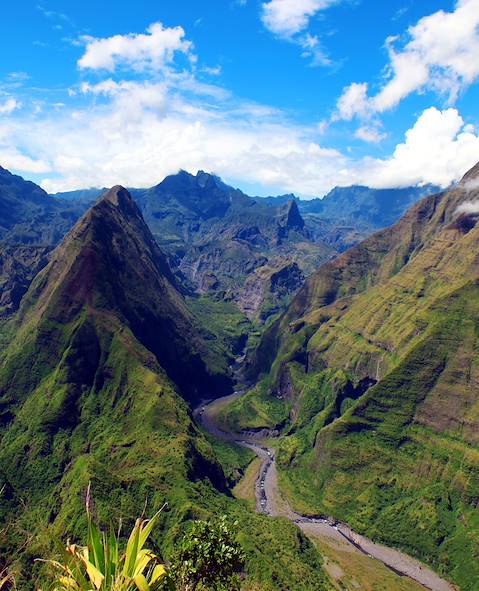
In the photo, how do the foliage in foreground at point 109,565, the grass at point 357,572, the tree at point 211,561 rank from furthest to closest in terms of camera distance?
the grass at point 357,572, the tree at point 211,561, the foliage in foreground at point 109,565

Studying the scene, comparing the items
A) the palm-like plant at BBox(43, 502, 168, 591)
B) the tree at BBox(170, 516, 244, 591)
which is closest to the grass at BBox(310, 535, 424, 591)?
the tree at BBox(170, 516, 244, 591)

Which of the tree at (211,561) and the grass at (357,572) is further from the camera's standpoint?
the grass at (357,572)

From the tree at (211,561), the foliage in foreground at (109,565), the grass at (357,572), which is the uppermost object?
the foliage in foreground at (109,565)

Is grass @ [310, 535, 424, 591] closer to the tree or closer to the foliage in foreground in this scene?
the tree

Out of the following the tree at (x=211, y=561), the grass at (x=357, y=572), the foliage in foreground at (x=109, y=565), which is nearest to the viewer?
the foliage in foreground at (x=109, y=565)

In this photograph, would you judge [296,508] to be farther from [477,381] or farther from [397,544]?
[477,381]

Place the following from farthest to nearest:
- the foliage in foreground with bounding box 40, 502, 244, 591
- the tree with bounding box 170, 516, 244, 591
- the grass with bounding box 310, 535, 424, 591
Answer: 1. the grass with bounding box 310, 535, 424, 591
2. the tree with bounding box 170, 516, 244, 591
3. the foliage in foreground with bounding box 40, 502, 244, 591

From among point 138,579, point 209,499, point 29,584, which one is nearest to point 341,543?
point 209,499

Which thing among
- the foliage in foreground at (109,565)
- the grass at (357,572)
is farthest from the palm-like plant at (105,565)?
the grass at (357,572)

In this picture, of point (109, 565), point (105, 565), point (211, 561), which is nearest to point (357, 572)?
point (211, 561)

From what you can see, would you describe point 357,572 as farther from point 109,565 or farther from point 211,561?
point 109,565

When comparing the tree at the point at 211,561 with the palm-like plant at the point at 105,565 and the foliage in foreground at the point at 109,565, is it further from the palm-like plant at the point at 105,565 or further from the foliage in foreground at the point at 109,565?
the palm-like plant at the point at 105,565
